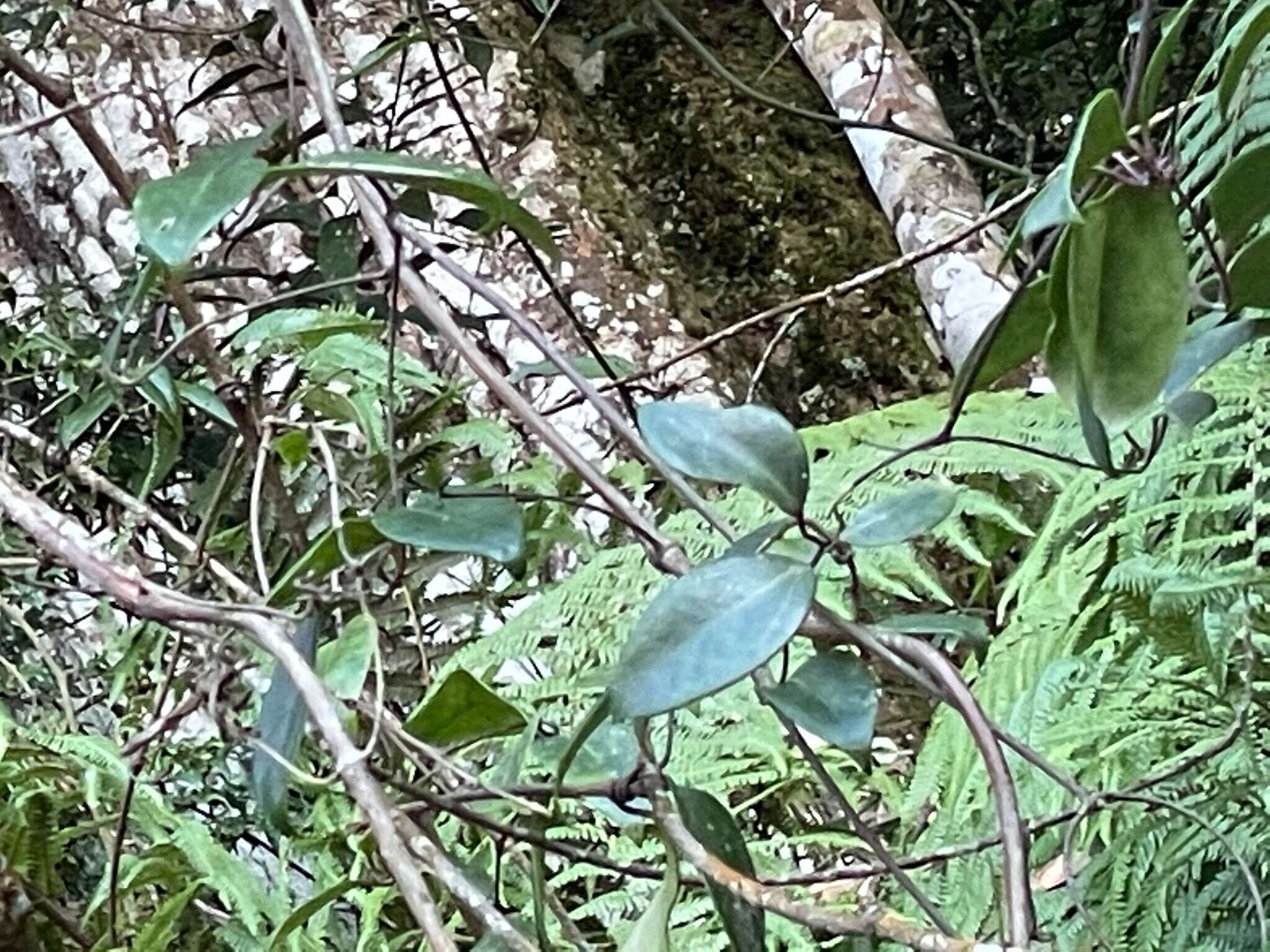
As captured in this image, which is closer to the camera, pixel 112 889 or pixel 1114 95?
pixel 1114 95

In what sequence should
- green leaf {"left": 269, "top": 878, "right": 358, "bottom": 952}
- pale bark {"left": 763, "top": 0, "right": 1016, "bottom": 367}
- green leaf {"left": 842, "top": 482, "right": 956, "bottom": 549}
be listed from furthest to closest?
pale bark {"left": 763, "top": 0, "right": 1016, "bottom": 367} < green leaf {"left": 269, "top": 878, "right": 358, "bottom": 952} < green leaf {"left": 842, "top": 482, "right": 956, "bottom": 549}

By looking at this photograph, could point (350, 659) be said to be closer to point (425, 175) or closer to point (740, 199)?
point (425, 175)

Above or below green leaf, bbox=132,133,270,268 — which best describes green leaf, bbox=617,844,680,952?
below

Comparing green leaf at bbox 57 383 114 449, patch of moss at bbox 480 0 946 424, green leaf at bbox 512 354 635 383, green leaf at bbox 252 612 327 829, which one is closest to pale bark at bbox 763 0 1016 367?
patch of moss at bbox 480 0 946 424

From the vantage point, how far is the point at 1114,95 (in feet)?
0.74

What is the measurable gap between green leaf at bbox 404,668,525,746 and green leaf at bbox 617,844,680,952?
0.26 feet

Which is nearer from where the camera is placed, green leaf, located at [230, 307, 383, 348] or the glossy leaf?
the glossy leaf

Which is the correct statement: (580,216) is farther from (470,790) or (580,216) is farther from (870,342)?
(470,790)

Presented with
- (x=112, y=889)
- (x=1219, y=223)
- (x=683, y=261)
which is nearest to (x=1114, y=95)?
(x=1219, y=223)

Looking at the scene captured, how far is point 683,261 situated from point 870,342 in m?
0.20

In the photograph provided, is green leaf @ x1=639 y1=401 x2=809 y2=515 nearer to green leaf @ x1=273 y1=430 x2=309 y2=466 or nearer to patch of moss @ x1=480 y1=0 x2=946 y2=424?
green leaf @ x1=273 y1=430 x2=309 y2=466

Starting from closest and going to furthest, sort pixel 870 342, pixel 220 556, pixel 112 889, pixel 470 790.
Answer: pixel 470 790 → pixel 112 889 → pixel 220 556 → pixel 870 342

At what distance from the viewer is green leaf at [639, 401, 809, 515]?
305 millimetres

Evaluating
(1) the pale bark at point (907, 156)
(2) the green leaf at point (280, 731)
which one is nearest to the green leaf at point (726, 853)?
(2) the green leaf at point (280, 731)
